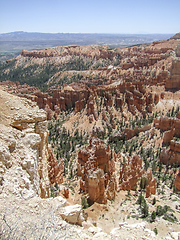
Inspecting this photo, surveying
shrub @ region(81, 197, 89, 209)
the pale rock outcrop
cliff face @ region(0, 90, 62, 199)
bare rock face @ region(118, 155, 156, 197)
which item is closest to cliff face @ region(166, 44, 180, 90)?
bare rock face @ region(118, 155, 156, 197)

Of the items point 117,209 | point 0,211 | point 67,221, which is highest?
point 0,211

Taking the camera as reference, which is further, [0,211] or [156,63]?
[156,63]

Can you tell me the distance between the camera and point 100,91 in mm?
60500

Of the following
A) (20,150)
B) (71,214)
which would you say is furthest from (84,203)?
(71,214)

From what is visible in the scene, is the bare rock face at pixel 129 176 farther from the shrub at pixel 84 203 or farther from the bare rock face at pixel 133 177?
the shrub at pixel 84 203

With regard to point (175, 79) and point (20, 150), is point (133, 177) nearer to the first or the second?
point (20, 150)

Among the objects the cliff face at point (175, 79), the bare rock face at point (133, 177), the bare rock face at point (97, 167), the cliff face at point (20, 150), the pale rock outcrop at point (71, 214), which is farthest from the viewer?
the cliff face at point (175, 79)

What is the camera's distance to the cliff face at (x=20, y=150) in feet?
26.6

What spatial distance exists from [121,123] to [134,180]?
972 inches

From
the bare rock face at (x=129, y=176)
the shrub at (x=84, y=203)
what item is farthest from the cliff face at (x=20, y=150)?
the bare rock face at (x=129, y=176)

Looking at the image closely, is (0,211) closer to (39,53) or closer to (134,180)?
(134,180)

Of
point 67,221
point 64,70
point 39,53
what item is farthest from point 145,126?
point 39,53

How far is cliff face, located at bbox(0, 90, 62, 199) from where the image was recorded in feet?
26.6

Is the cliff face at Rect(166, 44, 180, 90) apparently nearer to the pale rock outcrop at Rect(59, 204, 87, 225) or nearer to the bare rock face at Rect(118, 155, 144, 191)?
the bare rock face at Rect(118, 155, 144, 191)
